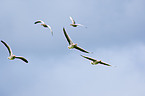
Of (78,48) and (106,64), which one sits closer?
(78,48)

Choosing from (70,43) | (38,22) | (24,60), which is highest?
(38,22)

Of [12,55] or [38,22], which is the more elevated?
[38,22]

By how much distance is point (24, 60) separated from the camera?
41500 millimetres

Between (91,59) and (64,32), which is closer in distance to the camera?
(64,32)

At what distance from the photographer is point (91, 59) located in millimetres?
46500

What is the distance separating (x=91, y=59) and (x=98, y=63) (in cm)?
125

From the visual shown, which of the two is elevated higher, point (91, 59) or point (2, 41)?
point (91, 59)

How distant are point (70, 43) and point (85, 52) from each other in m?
2.63

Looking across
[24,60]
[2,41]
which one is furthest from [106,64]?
[2,41]

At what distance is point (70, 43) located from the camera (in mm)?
41406

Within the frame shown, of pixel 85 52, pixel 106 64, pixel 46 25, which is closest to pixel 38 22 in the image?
pixel 46 25

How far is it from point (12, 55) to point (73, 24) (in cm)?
1027

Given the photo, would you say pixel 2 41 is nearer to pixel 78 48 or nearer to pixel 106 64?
pixel 78 48

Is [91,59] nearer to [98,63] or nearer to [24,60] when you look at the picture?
[98,63]
